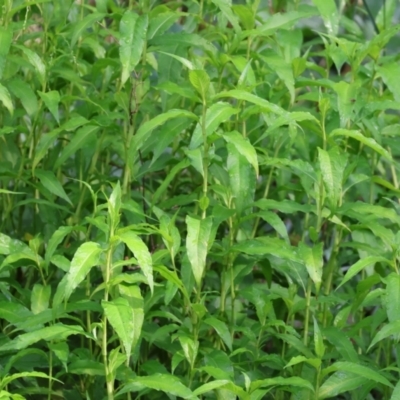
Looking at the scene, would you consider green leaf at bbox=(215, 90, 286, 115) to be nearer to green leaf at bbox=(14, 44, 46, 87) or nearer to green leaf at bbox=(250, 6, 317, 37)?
green leaf at bbox=(250, 6, 317, 37)

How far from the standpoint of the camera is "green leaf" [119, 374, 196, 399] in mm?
1574

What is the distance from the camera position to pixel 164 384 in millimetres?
1589

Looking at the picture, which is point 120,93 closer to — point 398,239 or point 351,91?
point 351,91

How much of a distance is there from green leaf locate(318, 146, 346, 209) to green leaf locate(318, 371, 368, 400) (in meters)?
0.32

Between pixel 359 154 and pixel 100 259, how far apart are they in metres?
0.74

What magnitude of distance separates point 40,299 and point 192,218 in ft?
1.19

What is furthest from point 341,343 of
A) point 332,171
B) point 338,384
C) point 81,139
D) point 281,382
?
point 81,139

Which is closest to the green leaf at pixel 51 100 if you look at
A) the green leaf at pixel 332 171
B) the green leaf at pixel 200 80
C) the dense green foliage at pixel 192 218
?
the dense green foliage at pixel 192 218

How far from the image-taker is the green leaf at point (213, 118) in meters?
1.70

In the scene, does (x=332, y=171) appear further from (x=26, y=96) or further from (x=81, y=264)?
(x=26, y=96)

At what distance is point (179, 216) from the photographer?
234cm

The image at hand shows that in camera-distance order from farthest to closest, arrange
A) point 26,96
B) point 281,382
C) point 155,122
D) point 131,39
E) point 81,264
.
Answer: point 26,96
point 131,39
point 155,122
point 281,382
point 81,264

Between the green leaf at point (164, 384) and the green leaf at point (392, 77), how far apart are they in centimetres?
76

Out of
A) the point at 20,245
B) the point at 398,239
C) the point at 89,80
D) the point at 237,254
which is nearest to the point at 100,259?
the point at 20,245
